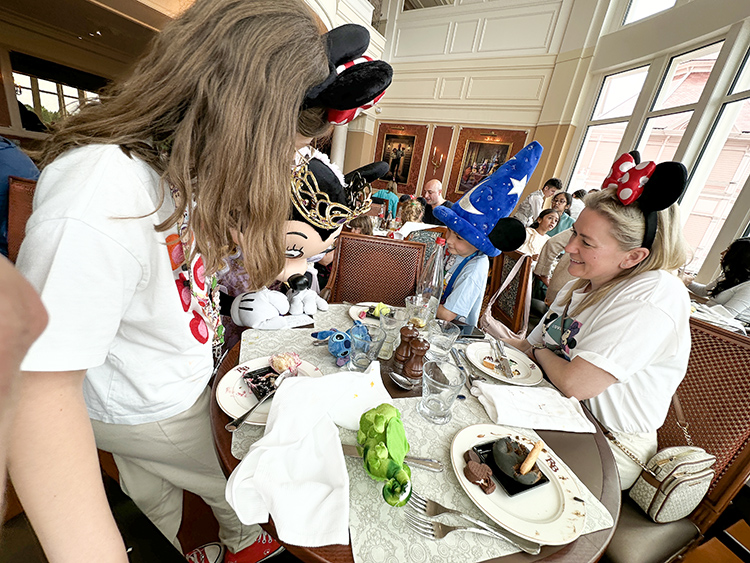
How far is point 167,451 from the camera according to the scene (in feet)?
2.75

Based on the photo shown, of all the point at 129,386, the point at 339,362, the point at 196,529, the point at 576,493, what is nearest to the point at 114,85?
the point at 129,386

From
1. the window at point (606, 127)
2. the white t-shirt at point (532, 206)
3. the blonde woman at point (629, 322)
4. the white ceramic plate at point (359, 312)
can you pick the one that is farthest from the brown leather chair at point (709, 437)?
the window at point (606, 127)

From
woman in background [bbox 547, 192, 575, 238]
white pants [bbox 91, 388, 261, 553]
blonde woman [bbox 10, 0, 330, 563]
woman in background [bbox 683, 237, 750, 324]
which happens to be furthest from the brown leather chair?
woman in background [bbox 547, 192, 575, 238]

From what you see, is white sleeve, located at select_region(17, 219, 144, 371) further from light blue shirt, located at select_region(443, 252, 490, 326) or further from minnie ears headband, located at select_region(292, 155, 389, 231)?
light blue shirt, located at select_region(443, 252, 490, 326)

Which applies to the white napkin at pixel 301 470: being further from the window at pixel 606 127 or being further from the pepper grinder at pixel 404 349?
the window at pixel 606 127

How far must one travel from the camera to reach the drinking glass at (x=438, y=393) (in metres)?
0.84

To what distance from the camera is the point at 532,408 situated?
3.08 feet

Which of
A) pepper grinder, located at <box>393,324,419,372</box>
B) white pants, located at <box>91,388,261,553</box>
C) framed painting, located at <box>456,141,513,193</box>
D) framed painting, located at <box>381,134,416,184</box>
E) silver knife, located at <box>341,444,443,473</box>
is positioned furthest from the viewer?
framed painting, located at <box>381,134,416,184</box>

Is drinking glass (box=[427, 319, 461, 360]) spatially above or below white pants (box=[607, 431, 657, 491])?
above

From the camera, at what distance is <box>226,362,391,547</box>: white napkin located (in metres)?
0.55

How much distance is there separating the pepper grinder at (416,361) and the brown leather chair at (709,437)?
2.51 ft

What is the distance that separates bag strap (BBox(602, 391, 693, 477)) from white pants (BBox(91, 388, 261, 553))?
4.41 feet

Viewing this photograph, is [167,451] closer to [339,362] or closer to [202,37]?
[339,362]

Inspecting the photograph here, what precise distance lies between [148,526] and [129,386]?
1.01 feet
